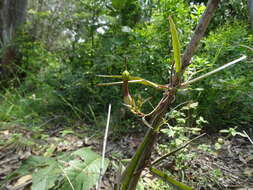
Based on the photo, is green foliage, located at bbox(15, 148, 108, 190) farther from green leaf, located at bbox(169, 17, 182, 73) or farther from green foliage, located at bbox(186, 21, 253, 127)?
green foliage, located at bbox(186, 21, 253, 127)

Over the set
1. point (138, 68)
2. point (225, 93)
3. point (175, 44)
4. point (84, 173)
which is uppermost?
point (175, 44)

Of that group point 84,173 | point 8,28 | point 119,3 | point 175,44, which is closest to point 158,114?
point 175,44

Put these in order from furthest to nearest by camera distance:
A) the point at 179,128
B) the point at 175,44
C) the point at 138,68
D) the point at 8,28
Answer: the point at 8,28 < the point at 138,68 < the point at 179,128 < the point at 175,44

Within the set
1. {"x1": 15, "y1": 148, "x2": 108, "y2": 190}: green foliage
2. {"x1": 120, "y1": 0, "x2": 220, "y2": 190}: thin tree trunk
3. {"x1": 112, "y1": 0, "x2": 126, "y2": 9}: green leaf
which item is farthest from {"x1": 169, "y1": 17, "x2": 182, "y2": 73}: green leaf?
{"x1": 112, "y1": 0, "x2": 126, "y2": 9}: green leaf

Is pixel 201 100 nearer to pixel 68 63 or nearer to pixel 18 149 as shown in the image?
pixel 18 149

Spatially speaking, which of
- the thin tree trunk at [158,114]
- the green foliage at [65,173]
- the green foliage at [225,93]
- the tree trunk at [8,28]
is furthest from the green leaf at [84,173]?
the tree trunk at [8,28]

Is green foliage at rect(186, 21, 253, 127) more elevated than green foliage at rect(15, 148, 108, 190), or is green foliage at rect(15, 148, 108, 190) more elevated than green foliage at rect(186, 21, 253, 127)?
green foliage at rect(186, 21, 253, 127)

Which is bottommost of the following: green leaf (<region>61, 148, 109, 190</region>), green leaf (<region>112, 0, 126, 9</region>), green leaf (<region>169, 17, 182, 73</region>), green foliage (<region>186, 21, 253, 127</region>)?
green leaf (<region>61, 148, 109, 190</region>)

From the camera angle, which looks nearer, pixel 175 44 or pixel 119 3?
pixel 175 44

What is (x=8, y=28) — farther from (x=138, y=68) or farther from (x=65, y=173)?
(x=65, y=173)
